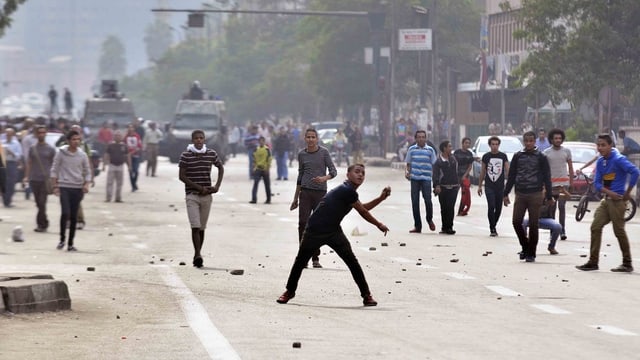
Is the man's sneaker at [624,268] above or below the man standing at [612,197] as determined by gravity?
below

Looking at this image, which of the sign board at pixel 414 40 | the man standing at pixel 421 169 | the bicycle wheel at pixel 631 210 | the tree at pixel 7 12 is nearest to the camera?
the man standing at pixel 421 169

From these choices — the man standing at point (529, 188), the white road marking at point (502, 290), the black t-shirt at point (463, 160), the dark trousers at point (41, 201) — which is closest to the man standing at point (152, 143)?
the black t-shirt at point (463, 160)

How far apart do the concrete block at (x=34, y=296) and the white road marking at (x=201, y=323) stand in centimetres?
106

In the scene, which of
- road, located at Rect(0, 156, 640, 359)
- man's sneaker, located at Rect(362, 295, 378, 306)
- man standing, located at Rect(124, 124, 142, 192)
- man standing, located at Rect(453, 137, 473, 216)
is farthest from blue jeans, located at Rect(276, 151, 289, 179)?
man's sneaker, located at Rect(362, 295, 378, 306)

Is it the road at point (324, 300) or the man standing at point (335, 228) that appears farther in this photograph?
the man standing at point (335, 228)

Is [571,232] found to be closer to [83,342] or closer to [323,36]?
[83,342]

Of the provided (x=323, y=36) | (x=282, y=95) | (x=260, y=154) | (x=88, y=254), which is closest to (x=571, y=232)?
(x=88, y=254)

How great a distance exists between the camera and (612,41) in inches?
2055

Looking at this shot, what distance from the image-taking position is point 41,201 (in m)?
29.0

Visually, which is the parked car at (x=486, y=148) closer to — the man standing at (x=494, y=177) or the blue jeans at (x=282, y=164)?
the blue jeans at (x=282, y=164)

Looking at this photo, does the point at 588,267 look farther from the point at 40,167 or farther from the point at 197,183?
the point at 40,167

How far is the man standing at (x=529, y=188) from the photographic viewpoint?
69.7ft

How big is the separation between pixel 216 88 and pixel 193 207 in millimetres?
133512

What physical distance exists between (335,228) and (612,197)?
16.5 feet
